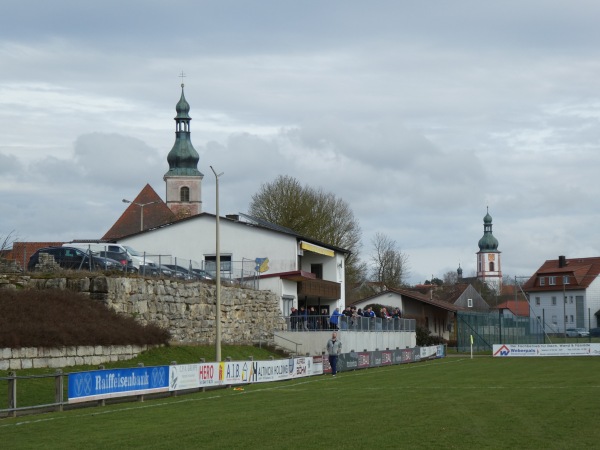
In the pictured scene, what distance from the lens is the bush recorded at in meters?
31.4

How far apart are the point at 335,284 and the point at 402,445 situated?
5645cm

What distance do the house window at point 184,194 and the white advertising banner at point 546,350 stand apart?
79.1 metres

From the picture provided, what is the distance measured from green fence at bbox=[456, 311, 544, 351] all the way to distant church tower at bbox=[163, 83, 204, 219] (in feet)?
225

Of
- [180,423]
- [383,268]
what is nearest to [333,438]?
[180,423]

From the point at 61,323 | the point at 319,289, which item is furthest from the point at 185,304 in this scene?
the point at 319,289

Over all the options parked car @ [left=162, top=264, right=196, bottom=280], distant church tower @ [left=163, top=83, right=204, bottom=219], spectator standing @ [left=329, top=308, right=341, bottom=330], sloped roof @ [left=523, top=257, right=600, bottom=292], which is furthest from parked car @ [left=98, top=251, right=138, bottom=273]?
distant church tower @ [left=163, top=83, right=204, bottom=219]

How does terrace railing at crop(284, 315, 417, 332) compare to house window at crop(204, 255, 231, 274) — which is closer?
house window at crop(204, 255, 231, 274)

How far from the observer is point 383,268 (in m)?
113

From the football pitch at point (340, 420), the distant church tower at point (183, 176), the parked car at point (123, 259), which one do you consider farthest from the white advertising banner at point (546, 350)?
the distant church tower at point (183, 176)

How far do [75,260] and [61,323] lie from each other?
9.20m

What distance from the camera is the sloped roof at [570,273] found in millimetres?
116625

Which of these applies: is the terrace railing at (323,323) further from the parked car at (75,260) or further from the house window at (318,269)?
the house window at (318,269)

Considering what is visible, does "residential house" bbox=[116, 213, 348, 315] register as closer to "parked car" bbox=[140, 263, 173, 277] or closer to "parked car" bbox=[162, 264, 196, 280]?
"parked car" bbox=[162, 264, 196, 280]

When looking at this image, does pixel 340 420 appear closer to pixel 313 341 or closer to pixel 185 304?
pixel 185 304
